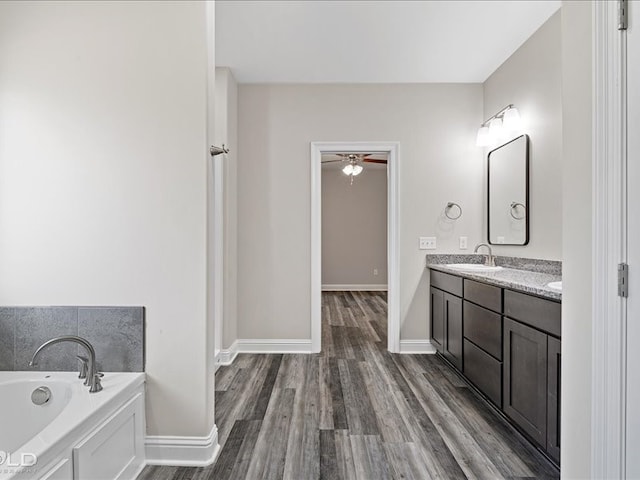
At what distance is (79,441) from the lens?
129 cm

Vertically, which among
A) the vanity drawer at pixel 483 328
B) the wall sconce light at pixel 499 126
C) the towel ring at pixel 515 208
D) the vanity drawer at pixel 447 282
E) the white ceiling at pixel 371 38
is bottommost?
the vanity drawer at pixel 483 328

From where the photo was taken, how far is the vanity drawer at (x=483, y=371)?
2.09 meters

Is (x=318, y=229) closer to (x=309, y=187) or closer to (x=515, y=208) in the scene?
(x=309, y=187)

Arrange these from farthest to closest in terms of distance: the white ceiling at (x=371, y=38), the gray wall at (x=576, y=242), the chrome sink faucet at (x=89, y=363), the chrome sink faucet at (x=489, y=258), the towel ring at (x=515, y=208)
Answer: the chrome sink faucet at (x=489, y=258)
the towel ring at (x=515, y=208)
the white ceiling at (x=371, y=38)
the chrome sink faucet at (x=89, y=363)
the gray wall at (x=576, y=242)

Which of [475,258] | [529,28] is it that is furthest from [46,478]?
[529,28]

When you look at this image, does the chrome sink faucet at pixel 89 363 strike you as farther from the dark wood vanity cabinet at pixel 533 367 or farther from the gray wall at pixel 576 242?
the dark wood vanity cabinet at pixel 533 367

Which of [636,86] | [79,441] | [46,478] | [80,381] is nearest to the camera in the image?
[636,86]

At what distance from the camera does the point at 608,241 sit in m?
1.06

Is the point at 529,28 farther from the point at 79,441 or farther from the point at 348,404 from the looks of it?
the point at 79,441

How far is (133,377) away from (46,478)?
0.53 metres

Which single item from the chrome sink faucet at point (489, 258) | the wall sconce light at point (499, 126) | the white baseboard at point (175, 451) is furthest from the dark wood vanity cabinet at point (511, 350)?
the white baseboard at point (175, 451)

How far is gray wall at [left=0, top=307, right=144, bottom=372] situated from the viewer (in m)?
1.72

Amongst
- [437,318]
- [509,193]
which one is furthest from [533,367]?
[509,193]

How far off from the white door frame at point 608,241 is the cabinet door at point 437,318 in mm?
1961
